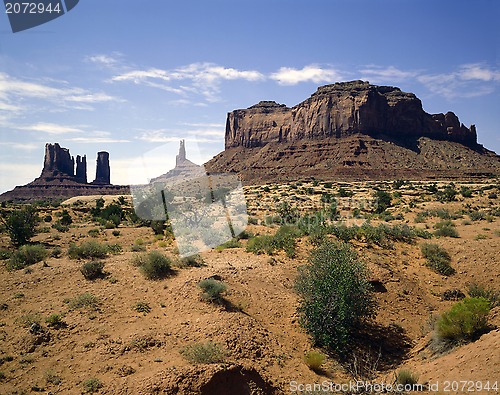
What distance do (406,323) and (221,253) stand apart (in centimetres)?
789

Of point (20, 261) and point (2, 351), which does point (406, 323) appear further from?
point (20, 261)

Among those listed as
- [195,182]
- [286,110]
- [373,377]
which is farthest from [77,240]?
[286,110]

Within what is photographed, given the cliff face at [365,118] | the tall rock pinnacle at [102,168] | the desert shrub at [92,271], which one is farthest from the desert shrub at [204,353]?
the tall rock pinnacle at [102,168]

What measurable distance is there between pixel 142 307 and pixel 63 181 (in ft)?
414

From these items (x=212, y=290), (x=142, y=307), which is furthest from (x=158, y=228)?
(x=212, y=290)

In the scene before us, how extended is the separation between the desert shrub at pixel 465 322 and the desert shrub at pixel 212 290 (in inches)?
232

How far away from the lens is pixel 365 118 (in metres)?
109

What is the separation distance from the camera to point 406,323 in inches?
458

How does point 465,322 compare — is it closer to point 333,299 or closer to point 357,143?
point 333,299

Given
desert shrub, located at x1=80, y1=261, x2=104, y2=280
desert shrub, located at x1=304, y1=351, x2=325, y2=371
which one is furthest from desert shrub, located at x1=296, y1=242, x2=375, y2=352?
desert shrub, located at x1=80, y1=261, x2=104, y2=280

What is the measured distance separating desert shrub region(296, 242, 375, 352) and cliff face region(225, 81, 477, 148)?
341ft

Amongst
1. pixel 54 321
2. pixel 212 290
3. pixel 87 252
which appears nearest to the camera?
pixel 54 321

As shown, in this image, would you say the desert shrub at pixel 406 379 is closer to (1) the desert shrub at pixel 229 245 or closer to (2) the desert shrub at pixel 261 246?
(2) the desert shrub at pixel 261 246

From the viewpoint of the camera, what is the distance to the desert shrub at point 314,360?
9016 mm
